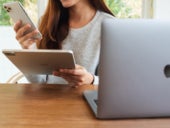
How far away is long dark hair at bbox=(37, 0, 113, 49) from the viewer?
137cm

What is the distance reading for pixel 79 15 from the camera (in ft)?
4.74

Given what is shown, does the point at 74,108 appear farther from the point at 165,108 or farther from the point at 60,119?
the point at 165,108

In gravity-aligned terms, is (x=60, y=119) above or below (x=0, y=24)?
above

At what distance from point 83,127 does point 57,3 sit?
93 centimetres

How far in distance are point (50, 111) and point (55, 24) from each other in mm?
779

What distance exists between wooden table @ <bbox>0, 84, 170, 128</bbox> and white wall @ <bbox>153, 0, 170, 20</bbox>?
61.5 inches

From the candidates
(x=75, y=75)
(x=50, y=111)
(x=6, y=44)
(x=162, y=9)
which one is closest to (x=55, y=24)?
(x=75, y=75)

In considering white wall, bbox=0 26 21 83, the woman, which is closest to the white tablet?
the woman

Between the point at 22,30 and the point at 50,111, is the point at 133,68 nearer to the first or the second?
the point at 50,111

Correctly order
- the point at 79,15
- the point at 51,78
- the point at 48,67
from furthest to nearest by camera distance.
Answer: the point at 79,15 < the point at 51,78 < the point at 48,67

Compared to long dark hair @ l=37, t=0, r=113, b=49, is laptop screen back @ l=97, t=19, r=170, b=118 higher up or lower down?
higher up

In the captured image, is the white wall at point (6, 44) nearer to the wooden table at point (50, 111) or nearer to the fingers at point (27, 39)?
the fingers at point (27, 39)

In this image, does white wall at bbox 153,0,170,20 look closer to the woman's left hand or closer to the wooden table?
the woman's left hand

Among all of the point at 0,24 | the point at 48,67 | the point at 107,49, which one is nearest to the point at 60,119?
the point at 107,49
